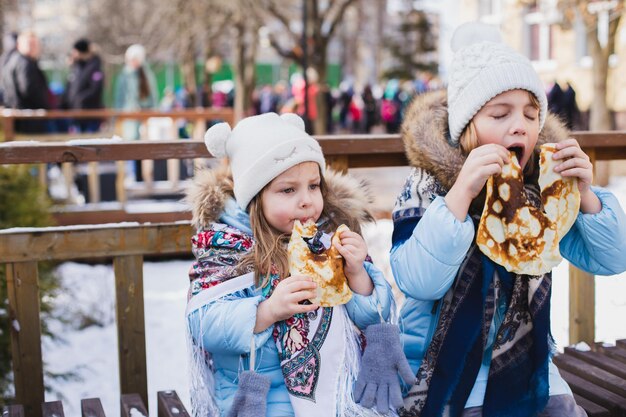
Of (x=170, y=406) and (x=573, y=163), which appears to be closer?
(x=573, y=163)

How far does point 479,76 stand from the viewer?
259 cm

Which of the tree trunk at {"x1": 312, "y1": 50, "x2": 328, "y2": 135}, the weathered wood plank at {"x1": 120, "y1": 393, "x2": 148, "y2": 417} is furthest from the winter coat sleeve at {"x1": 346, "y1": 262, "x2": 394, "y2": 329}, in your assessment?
the tree trunk at {"x1": 312, "y1": 50, "x2": 328, "y2": 135}

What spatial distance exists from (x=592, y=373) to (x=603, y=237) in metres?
0.98

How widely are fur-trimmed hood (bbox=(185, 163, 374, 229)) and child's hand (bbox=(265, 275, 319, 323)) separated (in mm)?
395

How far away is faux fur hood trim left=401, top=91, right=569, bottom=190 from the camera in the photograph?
2.63 m

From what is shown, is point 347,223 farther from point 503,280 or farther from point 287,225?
point 503,280

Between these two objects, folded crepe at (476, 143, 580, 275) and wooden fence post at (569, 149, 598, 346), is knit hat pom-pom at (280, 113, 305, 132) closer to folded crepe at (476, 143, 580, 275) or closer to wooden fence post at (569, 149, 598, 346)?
folded crepe at (476, 143, 580, 275)

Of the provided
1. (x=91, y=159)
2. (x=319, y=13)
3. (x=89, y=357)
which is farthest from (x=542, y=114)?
(x=319, y=13)

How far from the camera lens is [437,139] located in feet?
8.86

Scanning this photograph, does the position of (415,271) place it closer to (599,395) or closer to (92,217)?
(599,395)

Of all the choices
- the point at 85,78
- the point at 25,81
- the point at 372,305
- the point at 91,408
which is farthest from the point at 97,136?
the point at 372,305

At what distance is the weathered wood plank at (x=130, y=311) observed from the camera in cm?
338

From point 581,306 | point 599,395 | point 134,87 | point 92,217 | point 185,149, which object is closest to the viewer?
point 599,395

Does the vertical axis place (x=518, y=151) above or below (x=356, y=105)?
above
